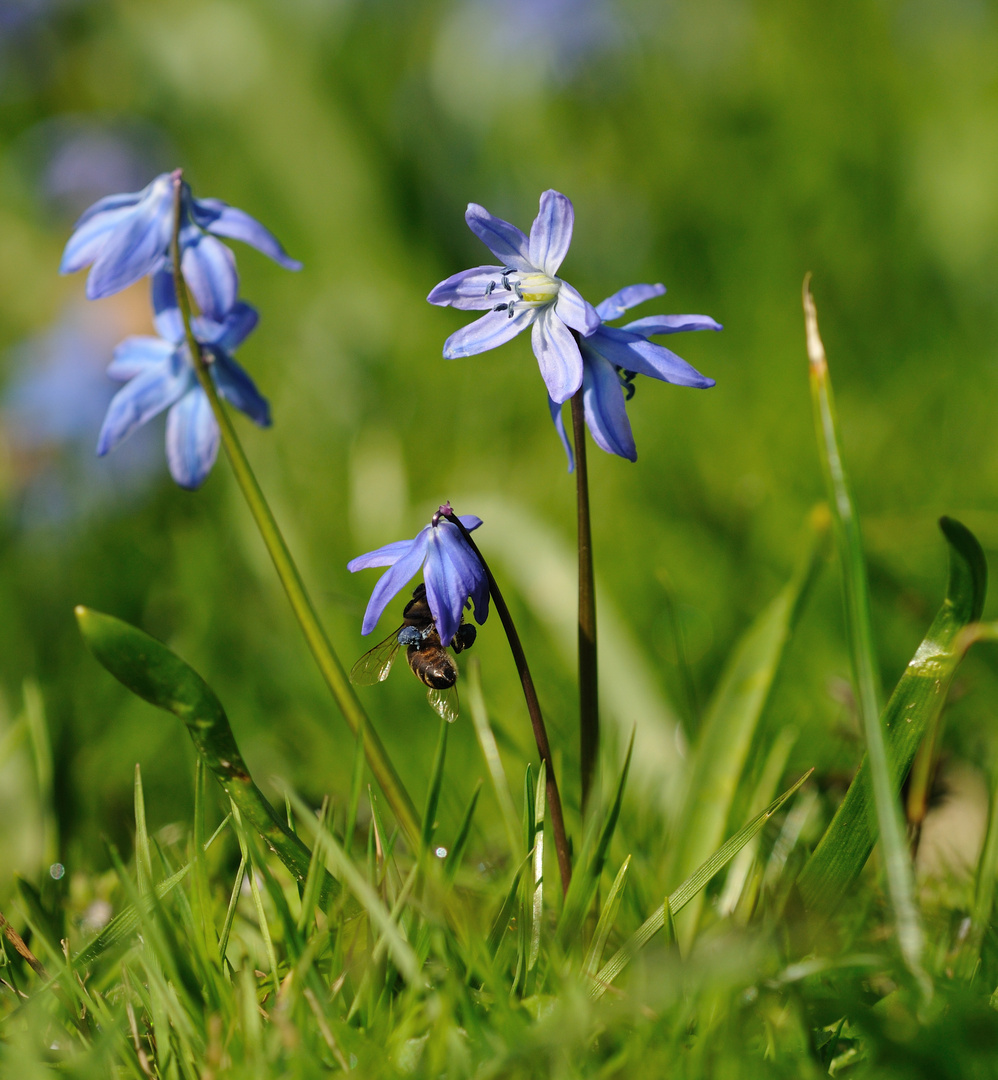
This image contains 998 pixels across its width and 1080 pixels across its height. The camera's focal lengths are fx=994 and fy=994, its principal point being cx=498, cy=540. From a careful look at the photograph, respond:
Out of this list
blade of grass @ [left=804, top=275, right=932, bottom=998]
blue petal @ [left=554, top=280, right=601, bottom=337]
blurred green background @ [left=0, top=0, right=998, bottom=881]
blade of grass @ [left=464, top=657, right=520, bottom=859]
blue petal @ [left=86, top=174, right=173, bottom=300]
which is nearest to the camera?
blade of grass @ [left=804, top=275, right=932, bottom=998]

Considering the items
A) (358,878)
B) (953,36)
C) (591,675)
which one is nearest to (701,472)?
(591,675)

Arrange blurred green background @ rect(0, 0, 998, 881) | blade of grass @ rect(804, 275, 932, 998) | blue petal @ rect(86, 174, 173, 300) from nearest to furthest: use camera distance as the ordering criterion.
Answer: blade of grass @ rect(804, 275, 932, 998) < blue petal @ rect(86, 174, 173, 300) < blurred green background @ rect(0, 0, 998, 881)

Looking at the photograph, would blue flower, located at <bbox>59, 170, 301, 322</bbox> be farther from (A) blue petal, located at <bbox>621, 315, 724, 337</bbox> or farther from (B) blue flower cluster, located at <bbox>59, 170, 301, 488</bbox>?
(A) blue petal, located at <bbox>621, 315, 724, 337</bbox>

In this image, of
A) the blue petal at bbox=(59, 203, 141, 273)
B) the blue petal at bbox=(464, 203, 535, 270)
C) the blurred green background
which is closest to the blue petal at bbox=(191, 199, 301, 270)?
the blue petal at bbox=(59, 203, 141, 273)

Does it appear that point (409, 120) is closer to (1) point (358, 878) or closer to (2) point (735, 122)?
(2) point (735, 122)

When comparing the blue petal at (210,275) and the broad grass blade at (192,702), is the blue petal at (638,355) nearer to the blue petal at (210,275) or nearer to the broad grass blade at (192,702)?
the blue petal at (210,275)

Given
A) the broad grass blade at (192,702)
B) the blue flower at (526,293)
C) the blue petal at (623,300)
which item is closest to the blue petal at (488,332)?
the blue flower at (526,293)

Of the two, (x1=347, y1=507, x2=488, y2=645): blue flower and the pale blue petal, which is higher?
the pale blue petal

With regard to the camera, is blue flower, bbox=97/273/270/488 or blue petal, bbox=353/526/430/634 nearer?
blue petal, bbox=353/526/430/634
